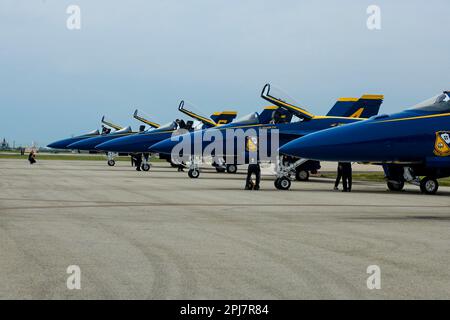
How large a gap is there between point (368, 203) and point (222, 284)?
35.8ft

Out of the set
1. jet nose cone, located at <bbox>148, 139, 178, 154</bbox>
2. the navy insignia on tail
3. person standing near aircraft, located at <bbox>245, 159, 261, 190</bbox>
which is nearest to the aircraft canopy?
jet nose cone, located at <bbox>148, 139, 178, 154</bbox>

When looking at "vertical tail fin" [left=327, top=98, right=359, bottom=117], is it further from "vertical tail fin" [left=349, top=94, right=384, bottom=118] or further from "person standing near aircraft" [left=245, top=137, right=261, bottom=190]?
"person standing near aircraft" [left=245, top=137, right=261, bottom=190]

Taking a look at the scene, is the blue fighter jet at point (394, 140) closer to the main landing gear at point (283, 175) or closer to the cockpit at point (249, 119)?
the main landing gear at point (283, 175)

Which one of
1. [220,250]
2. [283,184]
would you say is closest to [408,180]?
[283,184]

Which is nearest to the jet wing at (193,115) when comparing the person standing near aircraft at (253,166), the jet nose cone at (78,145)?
the person standing near aircraft at (253,166)

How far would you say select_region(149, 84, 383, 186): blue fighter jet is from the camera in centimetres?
2622

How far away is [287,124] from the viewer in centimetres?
2728

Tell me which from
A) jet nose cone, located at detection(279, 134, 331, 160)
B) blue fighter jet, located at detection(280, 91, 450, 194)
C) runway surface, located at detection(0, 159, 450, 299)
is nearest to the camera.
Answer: runway surface, located at detection(0, 159, 450, 299)

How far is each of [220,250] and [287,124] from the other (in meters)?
18.8

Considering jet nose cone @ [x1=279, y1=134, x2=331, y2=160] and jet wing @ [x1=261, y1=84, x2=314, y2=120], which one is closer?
jet nose cone @ [x1=279, y1=134, x2=331, y2=160]

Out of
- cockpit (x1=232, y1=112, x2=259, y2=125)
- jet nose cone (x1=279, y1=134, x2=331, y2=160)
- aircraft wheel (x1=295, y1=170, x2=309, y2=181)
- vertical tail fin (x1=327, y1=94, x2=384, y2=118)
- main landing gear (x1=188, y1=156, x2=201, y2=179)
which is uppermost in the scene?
vertical tail fin (x1=327, y1=94, x2=384, y2=118)

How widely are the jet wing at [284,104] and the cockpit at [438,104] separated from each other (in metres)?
7.32

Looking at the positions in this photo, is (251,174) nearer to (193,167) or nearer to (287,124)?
(287,124)

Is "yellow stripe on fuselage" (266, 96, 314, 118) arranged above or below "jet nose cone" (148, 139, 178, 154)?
above
